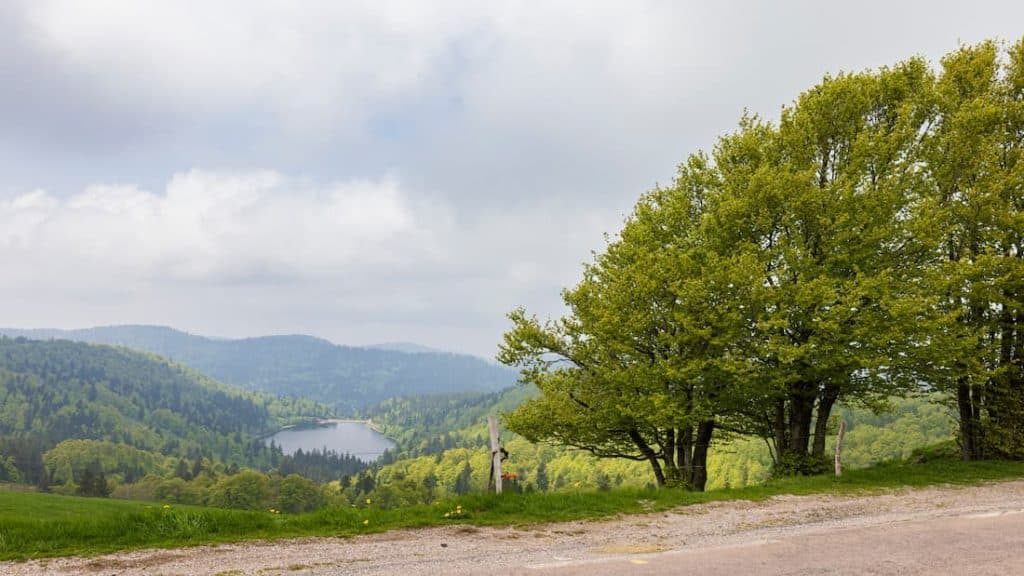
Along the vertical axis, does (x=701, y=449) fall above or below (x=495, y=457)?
below

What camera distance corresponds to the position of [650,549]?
37.6ft

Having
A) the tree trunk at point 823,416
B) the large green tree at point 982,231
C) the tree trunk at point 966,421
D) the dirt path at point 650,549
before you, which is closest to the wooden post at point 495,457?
the dirt path at point 650,549

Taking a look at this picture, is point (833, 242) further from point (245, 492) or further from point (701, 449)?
point (245, 492)

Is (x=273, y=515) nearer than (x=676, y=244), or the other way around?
(x=273, y=515)

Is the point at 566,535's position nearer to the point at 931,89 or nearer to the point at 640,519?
the point at 640,519

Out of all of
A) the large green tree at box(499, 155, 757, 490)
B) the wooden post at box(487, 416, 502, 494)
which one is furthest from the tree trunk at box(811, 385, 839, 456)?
the wooden post at box(487, 416, 502, 494)

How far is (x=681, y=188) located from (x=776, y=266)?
7.07 m

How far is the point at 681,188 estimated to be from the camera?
30031 millimetres

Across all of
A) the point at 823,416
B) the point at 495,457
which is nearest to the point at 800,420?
the point at 823,416

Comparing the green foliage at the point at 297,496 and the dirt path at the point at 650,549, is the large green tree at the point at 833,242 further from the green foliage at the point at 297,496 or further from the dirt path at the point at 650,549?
the green foliage at the point at 297,496

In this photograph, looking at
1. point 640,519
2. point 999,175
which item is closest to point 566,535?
point 640,519

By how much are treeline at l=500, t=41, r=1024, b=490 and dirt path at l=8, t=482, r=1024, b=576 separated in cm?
854

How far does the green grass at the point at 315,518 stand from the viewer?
12.1 m

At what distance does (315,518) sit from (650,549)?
26.4ft
